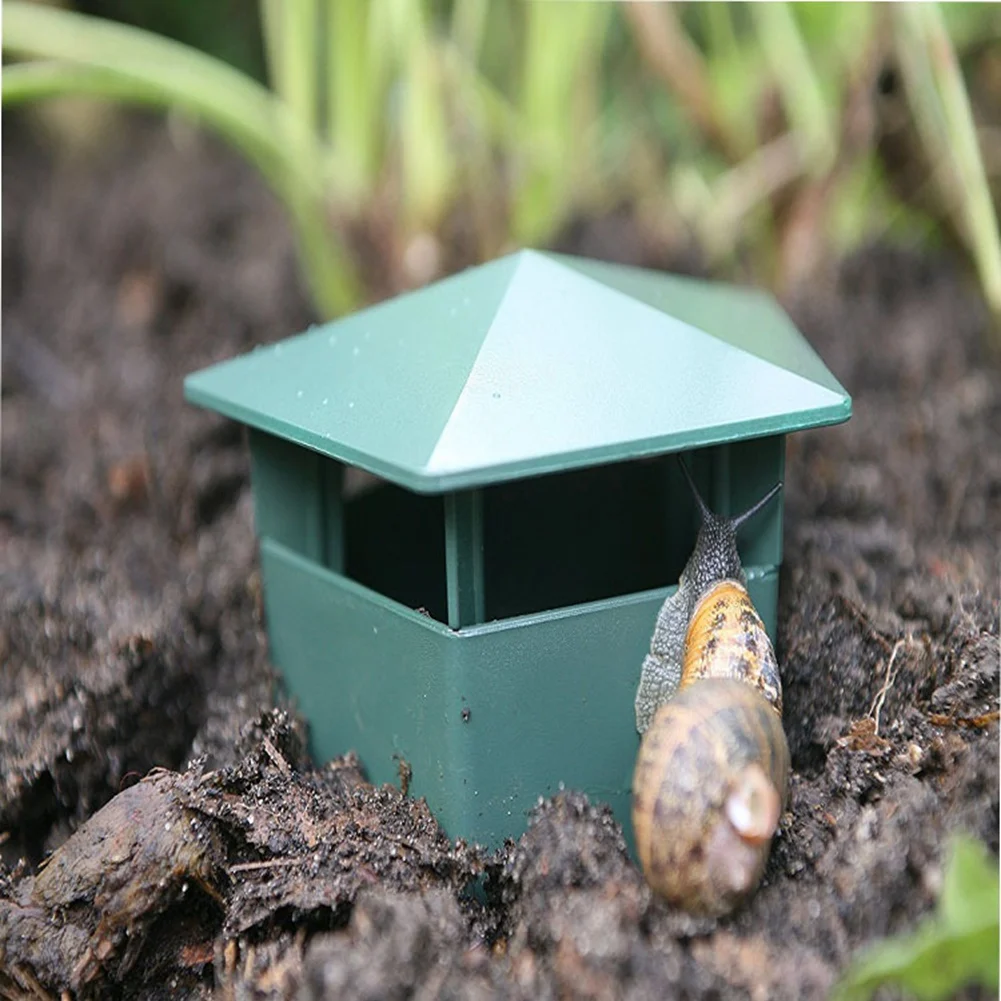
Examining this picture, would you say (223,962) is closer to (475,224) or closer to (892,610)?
(892,610)

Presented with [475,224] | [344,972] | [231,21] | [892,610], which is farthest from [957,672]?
[231,21]

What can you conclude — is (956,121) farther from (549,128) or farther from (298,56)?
(298,56)

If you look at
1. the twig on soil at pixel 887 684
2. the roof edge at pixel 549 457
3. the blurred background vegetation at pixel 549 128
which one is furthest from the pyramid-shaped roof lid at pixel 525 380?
the blurred background vegetation at pixel 549 128

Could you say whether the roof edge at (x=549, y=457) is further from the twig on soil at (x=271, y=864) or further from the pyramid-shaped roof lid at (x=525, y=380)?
the twig on soil at (x=271, y=864)

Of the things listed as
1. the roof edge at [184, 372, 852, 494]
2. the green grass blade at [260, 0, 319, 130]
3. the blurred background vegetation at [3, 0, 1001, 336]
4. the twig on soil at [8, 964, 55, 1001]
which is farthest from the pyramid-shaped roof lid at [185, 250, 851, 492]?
the green grass blade at [260, 0, 319, 130]

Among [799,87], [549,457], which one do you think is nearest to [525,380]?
[549,457]

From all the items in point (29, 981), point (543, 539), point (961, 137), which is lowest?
point (29, 981)
